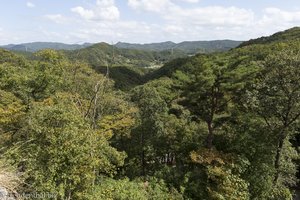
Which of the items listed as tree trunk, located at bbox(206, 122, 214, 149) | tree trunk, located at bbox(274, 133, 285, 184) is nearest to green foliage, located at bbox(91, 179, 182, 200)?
tree trunk, located at bbox(206, 122, 214, 149)

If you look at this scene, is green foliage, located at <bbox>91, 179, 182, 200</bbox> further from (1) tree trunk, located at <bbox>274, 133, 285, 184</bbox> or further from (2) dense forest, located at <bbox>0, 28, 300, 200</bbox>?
(1) tree trunk, located at <bbox>274, 133, 285, 184</bbox>

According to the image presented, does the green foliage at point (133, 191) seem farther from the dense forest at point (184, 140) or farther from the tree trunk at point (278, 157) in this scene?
the tree trunk at point (278, 157)

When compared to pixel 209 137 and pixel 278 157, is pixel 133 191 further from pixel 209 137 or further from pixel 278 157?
pixel 278 157

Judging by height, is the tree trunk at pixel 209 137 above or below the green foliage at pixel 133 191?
above

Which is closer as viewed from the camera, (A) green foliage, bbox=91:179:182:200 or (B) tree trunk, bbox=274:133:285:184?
(A) green foliage, bbox=91:179:182:200

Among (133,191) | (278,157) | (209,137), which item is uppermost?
(209,137)

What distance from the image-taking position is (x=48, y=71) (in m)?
24.5

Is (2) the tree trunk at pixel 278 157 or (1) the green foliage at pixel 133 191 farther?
(2) the tree trunk at pixel 278 157

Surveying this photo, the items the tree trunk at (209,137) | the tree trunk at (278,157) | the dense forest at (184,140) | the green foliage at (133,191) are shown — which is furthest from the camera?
the tree trunk at (209,137)

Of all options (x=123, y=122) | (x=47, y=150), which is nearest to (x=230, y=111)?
(x=123, y=122)

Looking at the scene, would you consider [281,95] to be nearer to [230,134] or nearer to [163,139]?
[230,134]

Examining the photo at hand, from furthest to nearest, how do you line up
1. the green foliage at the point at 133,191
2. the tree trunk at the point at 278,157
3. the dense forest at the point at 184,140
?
the tree trunk at the point at 278,157 → the green foliage at the point at 133,191 → the dense forest at the point at 184,140

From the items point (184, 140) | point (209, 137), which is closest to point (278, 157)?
point (209, 137)

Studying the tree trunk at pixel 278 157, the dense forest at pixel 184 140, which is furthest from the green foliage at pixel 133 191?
the tree trunk at pixel 278 157
